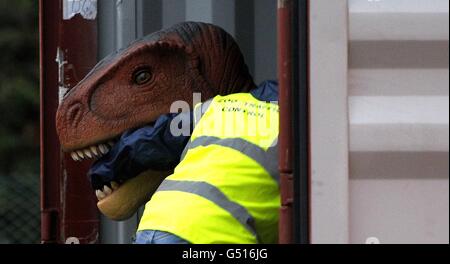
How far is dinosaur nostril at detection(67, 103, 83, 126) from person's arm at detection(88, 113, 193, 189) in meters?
0.25

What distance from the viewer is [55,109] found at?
3.78 meters

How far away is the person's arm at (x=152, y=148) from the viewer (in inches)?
130

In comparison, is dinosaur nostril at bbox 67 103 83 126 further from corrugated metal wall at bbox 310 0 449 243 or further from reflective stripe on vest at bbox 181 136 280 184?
corrugated metal wall at bbox 310 0 449 243

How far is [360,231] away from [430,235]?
164 millimetres

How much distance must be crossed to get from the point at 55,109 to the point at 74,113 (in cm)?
19

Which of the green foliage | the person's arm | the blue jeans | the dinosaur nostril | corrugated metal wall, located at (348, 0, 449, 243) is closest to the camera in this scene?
corrugated metal wall, located at (348, 0, 449, 243)

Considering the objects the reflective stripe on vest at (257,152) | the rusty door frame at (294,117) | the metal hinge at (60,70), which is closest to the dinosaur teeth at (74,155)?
the metal hinge at (60,70)

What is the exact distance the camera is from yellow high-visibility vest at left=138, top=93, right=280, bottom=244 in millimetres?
2842

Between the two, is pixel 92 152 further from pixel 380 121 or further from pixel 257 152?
pixel 380 121

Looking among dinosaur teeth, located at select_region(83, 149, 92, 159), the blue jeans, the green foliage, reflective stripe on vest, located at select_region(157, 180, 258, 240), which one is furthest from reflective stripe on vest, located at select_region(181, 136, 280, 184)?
the green foliage

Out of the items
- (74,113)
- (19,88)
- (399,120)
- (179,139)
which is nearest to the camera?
(399,120)

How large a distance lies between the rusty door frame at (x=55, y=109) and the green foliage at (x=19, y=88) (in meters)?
6.00

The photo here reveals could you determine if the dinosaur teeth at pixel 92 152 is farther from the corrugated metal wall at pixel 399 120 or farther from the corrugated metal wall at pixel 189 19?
the corrugated metal wall at pixel 399 120

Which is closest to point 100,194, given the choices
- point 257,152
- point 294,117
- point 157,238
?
point 157,238
